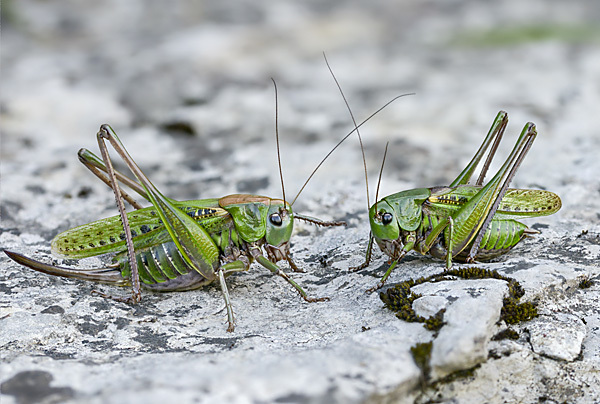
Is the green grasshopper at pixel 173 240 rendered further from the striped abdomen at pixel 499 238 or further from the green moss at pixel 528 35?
the green moss at pixel 528 35

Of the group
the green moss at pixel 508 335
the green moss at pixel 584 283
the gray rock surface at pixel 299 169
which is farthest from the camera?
the green moss at pixel 584 283

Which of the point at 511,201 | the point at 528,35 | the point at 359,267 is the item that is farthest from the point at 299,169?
the point at 528,35

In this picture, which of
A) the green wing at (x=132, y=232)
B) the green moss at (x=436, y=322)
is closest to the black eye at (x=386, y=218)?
the green moss at (x=436, y=322)

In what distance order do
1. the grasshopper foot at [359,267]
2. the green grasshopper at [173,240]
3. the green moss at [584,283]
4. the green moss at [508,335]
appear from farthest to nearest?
the grasshopper foot at [359,267] < the green grasshopper at [173,240] < the green moss at [584,283] < the green moss at [508,335]

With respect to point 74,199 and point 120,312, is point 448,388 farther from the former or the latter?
point 74,199

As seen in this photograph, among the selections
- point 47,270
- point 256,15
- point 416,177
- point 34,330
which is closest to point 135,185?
point 47,270

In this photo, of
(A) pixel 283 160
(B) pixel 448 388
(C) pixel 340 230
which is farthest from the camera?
(A) pixel 283 160
